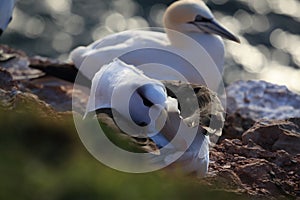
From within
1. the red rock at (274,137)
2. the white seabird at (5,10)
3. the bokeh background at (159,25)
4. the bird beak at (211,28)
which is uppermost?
the red rock at (274,137)

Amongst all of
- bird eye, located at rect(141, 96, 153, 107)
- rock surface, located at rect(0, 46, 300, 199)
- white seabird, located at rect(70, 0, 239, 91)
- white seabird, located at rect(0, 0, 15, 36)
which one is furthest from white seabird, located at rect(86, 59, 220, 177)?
white seabird, located at rect(0, 0, 15, 36)

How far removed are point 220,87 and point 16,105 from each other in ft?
13.0

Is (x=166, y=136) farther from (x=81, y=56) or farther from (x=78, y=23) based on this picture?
(x=78, y=23)

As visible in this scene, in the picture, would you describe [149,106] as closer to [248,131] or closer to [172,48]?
[248,131]

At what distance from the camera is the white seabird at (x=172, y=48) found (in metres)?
7.39

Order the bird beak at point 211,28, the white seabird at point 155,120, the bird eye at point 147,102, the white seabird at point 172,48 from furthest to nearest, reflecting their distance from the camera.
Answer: the bird beak at point 211,28 → the white seabird at point 172,48 → the bird eye at point 147,102 → the white seabird at point 155,120

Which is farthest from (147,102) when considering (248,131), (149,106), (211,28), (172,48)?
(211,28)

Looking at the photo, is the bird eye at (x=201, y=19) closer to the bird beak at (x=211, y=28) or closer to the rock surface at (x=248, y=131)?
the bird beak at (x=211, y=28)

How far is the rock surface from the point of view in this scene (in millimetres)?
4688

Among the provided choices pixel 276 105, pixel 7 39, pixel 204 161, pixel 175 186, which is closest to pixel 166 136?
pixel 204 161

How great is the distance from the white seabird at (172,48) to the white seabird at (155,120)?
2.05 m

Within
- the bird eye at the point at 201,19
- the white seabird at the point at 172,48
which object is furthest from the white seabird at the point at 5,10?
the bird eye at the point at 201,19

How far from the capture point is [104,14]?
1622 centimetres

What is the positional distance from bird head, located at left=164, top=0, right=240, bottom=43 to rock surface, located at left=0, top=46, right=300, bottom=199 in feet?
2.00
